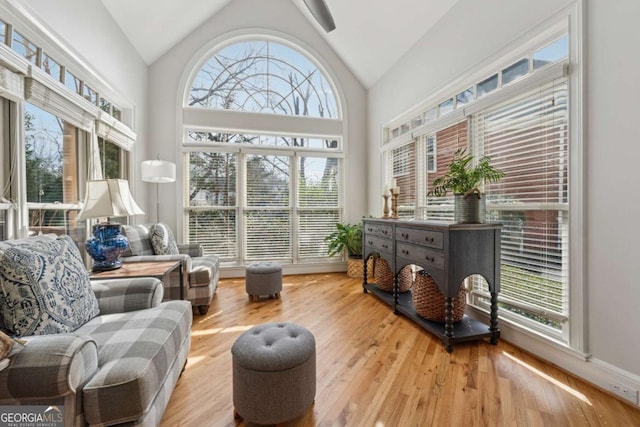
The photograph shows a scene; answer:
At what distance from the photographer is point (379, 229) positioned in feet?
11.4

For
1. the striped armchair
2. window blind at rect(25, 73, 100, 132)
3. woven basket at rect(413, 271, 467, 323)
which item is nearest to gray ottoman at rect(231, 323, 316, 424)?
the striped armchair

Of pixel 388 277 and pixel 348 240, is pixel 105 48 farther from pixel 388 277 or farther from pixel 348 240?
pixel 388 277

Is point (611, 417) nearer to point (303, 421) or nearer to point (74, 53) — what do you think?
point (303, 421)

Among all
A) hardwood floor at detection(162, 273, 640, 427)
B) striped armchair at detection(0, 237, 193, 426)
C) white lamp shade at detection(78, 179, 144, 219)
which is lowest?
hardwood floor at detection(162, 273, 640, 427)

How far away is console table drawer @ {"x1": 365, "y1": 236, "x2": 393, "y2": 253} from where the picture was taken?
127 inches

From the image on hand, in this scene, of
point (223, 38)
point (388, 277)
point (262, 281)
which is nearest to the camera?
point (262, 281)

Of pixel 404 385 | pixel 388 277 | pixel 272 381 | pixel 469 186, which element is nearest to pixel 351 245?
pixel 388 277

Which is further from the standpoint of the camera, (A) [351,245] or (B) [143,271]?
(A) [351,245]

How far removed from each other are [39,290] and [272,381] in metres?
1.19

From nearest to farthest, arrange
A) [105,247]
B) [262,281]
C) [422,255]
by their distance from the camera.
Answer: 1. [105,247]
2. [422,255]
3. [262,281]

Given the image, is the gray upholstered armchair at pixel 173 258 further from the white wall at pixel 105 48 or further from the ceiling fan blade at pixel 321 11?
the ceiling fan blade at pixel 321 11

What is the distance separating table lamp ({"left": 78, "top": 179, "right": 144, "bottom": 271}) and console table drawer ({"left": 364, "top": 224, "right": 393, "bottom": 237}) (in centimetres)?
247

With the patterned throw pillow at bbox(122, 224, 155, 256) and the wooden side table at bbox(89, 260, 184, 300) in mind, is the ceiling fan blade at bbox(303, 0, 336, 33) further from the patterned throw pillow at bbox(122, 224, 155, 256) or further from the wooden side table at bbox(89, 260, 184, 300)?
the patterned throw pillow at bbox(122, 224, 155, 256)

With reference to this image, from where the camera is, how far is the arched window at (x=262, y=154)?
4551mm
